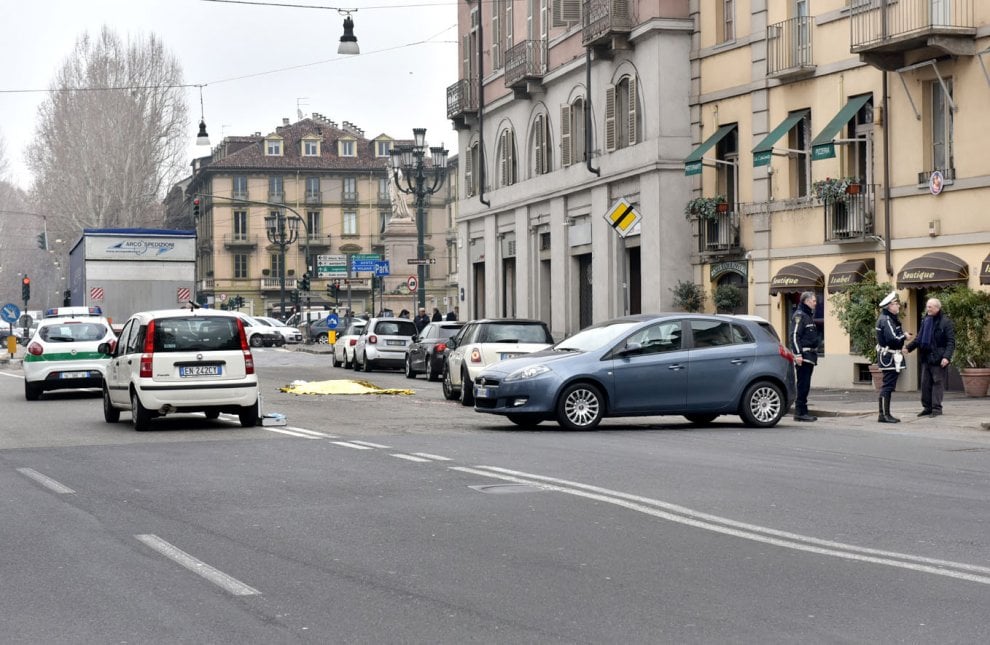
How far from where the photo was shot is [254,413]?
20.2m

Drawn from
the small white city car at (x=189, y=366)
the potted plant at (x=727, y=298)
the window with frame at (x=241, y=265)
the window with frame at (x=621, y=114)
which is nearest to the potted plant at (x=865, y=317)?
the potted plant at (x=727, y=298)

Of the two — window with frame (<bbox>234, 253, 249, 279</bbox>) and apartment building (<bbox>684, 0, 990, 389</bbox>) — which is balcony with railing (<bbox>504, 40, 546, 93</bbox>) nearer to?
apartment building (<bbox>684, 0, 990, 389</bbox>)

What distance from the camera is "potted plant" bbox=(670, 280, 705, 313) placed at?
116 feet

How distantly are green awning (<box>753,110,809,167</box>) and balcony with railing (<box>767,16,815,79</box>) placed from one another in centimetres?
84

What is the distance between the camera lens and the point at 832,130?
2956cm

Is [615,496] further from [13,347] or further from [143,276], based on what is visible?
[13,347]

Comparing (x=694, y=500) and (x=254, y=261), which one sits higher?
(x=254, y=261)

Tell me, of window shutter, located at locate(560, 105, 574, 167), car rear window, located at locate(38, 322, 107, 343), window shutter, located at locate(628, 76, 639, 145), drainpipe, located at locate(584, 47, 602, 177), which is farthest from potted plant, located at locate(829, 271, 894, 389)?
window shutter, located at locate(560, 105, 574, 167)

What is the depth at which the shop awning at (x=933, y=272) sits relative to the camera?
26812 millimetres

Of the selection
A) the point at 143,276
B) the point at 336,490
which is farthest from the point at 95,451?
the point at 143,276

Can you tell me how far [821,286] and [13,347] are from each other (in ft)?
112

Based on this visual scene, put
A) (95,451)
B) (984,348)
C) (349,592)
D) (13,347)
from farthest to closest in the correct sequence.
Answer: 1. (13,347)
2. (984,348)
3. (95,451)
4. (349,592)

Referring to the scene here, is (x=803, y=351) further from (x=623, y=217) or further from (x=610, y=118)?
(x=610, y=118)

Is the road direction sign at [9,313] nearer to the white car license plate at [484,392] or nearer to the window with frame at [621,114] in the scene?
the window with frame at [621,114]
